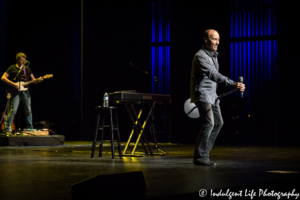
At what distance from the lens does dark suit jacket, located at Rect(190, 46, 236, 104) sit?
4.02 meters

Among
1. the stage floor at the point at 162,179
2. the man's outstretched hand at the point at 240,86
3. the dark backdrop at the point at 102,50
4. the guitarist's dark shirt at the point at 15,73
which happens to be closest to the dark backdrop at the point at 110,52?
the dark backdrop at the point at 102,50

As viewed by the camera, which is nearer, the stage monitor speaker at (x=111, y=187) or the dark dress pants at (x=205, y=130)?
the stage monitor speaker at (x=111, y=187)

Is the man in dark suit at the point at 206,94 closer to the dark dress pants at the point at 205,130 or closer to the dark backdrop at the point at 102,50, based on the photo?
the dark dress pants at the point at 205,130

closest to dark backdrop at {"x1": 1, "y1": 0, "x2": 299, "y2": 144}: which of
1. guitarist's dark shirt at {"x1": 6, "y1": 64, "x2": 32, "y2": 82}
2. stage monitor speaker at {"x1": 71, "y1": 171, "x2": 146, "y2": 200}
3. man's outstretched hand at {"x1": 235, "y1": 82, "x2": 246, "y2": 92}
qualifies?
guitarist's dark shirt at {"x1": 6, "y1": 64, "x2": 32, "y2": 82}

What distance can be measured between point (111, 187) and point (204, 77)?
7.20ft

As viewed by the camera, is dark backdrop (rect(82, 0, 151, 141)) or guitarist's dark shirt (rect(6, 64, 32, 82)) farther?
dark backdrop (rect(82, 0, 151, 141))

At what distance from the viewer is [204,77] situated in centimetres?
414

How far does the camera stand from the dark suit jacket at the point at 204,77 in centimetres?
402

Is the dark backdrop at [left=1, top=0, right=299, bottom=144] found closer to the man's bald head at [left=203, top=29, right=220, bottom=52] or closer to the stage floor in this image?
the man's bald head at [left=203, top=29, right=220, bottom=52]

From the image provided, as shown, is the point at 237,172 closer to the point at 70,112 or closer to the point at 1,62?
the point at 70,112

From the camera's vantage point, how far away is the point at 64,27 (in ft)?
33.2

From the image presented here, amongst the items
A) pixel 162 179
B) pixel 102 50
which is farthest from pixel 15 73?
pixel 162 179

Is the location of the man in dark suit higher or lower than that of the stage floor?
higher

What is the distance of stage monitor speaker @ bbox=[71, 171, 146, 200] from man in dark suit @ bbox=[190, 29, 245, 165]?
5.99 ft
